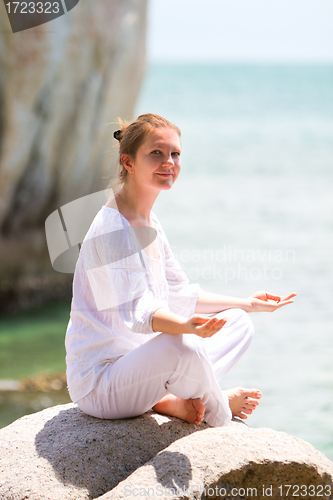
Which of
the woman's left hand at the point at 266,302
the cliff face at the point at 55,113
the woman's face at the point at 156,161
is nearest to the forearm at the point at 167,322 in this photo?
the woman's face at the point at 156,161

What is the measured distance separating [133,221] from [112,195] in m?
0.18

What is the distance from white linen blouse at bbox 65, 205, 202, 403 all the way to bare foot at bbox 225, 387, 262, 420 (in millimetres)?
463

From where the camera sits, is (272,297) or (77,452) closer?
(77,452)

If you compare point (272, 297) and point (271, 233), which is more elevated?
point (272, 297)

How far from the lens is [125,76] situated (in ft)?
20.5

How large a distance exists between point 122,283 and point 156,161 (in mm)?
457

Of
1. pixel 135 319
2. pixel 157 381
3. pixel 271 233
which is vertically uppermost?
pixel 135 319

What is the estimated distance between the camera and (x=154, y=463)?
1870 millimetres

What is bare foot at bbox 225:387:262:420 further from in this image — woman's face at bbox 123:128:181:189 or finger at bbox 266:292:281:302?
woman's face at bbox 123:128:181:189

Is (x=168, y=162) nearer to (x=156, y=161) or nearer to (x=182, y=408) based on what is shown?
(x=156, y=161)

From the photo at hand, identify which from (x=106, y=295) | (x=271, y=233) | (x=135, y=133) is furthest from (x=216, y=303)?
(x=271, y=233)

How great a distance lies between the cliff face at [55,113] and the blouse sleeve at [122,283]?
12.4ft

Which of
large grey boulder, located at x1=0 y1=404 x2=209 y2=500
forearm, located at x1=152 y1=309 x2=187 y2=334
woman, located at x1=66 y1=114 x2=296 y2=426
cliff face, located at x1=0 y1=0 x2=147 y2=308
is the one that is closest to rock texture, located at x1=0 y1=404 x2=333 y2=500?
large grey boulder, located at x1=0 y1=404 x2=209 y2=500

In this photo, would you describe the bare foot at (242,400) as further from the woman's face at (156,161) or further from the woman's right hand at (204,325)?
the woman's face at (156,161)
